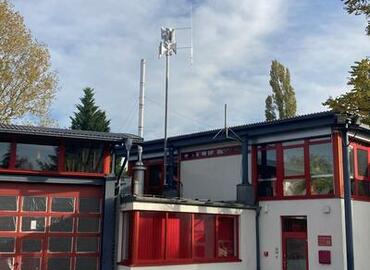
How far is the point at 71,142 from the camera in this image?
15453mm

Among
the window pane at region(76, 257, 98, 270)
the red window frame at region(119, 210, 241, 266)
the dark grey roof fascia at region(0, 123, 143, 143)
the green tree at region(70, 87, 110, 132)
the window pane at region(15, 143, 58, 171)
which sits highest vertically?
the green tree at region(70, 87, 110, 132)

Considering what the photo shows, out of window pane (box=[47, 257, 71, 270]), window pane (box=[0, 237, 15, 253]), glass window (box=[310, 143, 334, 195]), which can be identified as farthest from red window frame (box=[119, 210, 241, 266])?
window pane (box=[0, 237, 15, 253])

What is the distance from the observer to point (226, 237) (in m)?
17.6

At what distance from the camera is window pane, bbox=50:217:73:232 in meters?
14.9

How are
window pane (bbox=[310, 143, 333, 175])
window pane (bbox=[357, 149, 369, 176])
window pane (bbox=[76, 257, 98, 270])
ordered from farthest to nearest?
window pane (bbox=[357, 149, 369, 176]) < window pane (bbox=[310, 143, 333, 175]) < window pane (bbox=[76, 257, 98, 270])

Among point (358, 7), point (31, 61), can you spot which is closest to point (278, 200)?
point (358, 7)

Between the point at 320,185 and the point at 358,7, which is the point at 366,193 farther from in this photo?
the point at 358,7

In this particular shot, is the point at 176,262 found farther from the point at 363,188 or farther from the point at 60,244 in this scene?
the point at 363,188

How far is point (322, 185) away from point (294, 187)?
106 cm

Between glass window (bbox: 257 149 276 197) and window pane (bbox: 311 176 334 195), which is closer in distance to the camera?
window pane (bbox: 311 176 334 195)

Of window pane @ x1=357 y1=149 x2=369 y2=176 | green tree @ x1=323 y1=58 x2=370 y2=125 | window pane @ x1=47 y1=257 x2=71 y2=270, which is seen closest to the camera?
green tree @ x1=323 y1=58 x2=370 y2=125

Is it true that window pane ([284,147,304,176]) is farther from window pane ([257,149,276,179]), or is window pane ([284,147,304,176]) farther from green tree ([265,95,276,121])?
green tree ([265,95,276,121])

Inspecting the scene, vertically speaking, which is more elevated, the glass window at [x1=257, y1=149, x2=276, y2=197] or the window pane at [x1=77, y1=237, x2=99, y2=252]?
the glass window at [x1=257, y1=149, x2=276, y2=197]

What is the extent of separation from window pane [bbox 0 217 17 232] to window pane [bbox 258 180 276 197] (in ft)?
28.5
